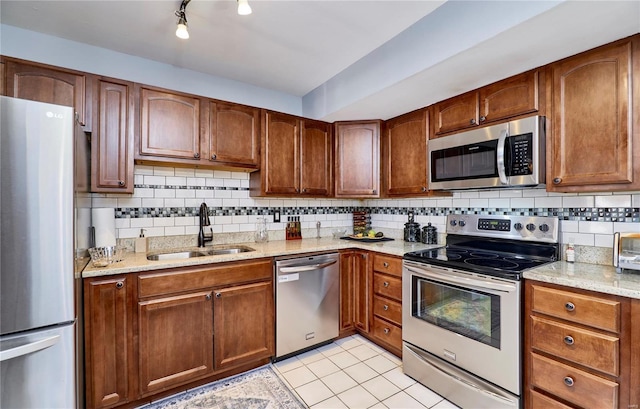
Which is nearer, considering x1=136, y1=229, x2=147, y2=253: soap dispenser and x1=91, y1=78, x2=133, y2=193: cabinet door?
x1=91, y1=78, x2=133, y2=193: cabinet door

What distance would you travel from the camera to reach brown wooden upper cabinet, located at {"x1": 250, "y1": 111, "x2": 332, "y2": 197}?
2740 millimetres

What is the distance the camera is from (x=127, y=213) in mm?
2363

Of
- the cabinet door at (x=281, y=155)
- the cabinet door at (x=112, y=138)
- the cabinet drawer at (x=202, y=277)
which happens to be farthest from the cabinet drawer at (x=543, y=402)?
the cabinet door at (x=112, y=138)

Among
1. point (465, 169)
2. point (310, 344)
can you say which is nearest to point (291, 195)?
point (310, 344)

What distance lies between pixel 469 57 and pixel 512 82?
19.6 inches

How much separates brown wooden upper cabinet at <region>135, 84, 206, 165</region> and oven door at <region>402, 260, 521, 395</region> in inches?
77.6

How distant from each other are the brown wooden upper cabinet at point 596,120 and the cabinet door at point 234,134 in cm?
220

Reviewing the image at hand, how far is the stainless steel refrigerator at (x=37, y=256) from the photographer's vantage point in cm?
125

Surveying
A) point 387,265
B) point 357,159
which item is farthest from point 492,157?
point 357,159

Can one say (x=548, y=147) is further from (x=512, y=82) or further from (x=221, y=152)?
(x=221, y=152)

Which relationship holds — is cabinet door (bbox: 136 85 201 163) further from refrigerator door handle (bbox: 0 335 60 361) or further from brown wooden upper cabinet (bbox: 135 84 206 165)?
refrigerator door handle (bbox: 0 335 60 361)

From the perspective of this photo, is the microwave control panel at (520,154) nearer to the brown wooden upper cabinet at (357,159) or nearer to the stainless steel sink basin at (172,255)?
the brown wooden upper cabinet at (357,159)

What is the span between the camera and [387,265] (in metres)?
2.53

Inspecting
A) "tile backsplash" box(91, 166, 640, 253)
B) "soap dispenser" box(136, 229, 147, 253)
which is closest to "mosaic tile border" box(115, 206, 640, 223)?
"tile backsplash" box(91, 166, 640, 253)
